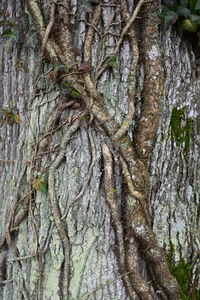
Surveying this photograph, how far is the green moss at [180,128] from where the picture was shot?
248 cm

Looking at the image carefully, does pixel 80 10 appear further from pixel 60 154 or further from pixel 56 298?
pixel 56 298

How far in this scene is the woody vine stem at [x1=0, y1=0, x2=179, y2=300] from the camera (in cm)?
220

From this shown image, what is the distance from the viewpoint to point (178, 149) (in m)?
2.48

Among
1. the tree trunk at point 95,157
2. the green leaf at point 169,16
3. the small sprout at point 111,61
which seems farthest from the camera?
the green leaf at point 169,16

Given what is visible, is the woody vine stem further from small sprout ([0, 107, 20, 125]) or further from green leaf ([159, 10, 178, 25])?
small sprout ([0, 107, 20, 125])

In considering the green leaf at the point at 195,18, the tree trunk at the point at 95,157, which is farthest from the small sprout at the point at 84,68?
the green leaf at the point at 195,18

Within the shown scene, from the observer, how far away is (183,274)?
2416 millimetres

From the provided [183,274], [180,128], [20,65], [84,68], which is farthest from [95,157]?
[183,274]

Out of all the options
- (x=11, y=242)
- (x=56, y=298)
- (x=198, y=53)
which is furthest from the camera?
(x=198, y=53)

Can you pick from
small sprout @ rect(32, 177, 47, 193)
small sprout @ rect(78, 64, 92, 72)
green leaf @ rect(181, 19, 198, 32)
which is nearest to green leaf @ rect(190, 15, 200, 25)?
green leaf @ rect(181, 19, 198, 32)

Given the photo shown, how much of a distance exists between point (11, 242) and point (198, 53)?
1.55 metres

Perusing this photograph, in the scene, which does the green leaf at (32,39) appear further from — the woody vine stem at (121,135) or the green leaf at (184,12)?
the green leaf at (184,12)

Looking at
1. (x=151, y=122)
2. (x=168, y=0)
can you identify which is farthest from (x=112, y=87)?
(x=168, y=0)

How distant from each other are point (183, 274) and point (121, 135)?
0.86 meters
